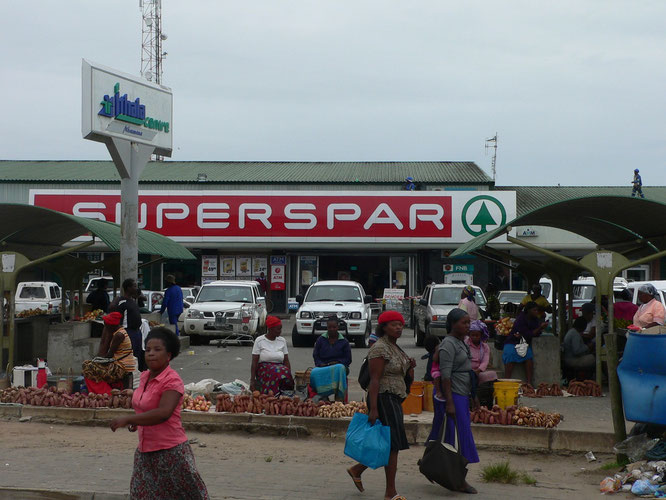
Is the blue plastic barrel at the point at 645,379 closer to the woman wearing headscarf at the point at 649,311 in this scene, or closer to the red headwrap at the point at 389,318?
the red headwrap at the point at 389,318

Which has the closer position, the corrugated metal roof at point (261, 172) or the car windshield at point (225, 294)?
the car windshield at point (225, 294)

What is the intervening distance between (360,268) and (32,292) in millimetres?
13382

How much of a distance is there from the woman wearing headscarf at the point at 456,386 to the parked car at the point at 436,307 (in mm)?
13145

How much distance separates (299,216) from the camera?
35156 mm

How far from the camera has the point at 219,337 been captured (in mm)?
24094

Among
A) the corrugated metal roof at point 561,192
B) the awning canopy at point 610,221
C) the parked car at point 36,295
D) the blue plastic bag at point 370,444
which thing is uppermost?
the corrugated metal roof at point 561,192

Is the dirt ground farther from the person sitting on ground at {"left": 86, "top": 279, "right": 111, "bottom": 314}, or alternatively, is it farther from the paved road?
the person sitting on ground at {"left": 86, "top": 279, "right": 111, "bottom": 314}

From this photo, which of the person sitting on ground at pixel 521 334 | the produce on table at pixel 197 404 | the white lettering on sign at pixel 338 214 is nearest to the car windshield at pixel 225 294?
the white lettering on sign at pixel 338 214

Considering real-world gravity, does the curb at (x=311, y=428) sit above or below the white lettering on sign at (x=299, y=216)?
below

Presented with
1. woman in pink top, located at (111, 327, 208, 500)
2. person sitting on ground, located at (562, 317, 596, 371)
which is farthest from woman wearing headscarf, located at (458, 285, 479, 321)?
woman in pink top, located at (111, 327, 208, 500)

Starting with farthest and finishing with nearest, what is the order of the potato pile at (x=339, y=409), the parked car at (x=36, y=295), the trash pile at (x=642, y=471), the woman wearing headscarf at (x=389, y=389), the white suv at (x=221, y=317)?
the parked car at (x=36, y=295) → the white suv at (x=221, y=317) → the potato pile at (x=339, y=409) → the trash pile at (x=642, y=471) → the woman wearing headscarf at (x=389, y=389)

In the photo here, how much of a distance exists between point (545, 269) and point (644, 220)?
379cm

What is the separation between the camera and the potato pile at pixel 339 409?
10945 mm

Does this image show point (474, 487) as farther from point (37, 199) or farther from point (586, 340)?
point (37, 199)
